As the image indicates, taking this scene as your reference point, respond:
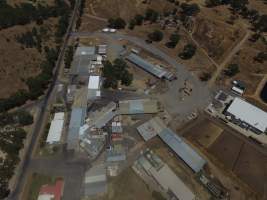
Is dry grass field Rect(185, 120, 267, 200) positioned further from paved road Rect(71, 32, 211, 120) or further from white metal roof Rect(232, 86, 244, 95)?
white metal roof Rect(232, 86, 244, 95)

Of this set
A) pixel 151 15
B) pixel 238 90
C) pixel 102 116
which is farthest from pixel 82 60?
pixel 238 90

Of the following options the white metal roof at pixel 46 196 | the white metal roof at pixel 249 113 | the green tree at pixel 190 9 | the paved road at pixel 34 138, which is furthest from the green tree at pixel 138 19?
the white metal roof at pixel 46 196

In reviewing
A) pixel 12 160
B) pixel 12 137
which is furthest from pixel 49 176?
pixel 12 137

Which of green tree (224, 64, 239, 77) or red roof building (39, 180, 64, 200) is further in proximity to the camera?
green tree (224, 64, 239, 77)

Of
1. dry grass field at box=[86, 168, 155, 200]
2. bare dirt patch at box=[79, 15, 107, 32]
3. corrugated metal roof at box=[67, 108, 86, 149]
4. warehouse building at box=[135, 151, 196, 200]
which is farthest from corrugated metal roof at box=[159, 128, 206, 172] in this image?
bare dirt patch at box=[79, 15, 107, 32]

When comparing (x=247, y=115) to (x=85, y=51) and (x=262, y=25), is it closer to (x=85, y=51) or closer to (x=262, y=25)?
(x=262, y=25)

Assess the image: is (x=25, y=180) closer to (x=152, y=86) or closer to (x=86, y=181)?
(x=86, y=181)
